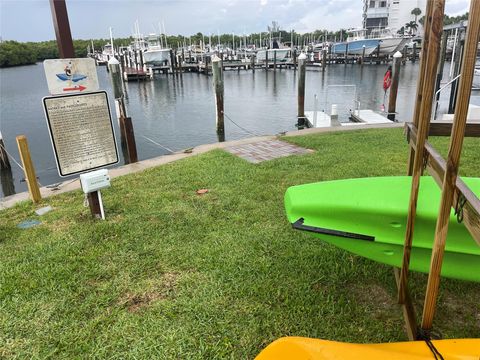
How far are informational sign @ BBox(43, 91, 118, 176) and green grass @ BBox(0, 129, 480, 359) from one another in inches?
25.7

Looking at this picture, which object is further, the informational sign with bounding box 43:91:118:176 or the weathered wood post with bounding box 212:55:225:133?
the weathered wood post with bounding box 212:55:225:133

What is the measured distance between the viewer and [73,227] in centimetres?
392

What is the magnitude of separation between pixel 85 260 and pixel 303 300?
6.30 ft

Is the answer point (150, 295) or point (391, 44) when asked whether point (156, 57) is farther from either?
point (150, 295)

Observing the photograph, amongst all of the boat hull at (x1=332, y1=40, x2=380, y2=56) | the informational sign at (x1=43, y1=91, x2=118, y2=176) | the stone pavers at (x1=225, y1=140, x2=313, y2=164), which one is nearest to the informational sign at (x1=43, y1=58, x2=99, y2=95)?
the informational sign at (x1=43, y1=91, x2=118, y2=176)

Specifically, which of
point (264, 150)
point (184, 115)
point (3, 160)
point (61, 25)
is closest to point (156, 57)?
point (184, 115)

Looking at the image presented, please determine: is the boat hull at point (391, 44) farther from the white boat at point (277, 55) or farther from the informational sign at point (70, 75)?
the informational sign at point (70, 75)

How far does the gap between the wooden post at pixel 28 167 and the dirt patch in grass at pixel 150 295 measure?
2.80m

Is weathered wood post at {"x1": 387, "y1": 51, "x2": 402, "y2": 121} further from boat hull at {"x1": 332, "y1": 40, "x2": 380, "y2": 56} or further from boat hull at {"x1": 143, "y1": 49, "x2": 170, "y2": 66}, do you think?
boat hull at {"x1": 332, "y1": 40, "x2": 380, "y2": 56}

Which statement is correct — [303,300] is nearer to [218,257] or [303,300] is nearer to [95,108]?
[218,257]

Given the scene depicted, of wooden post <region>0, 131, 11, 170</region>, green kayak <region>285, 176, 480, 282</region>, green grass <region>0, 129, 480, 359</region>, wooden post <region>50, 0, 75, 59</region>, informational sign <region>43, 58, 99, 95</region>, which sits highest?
wooden post <region>50, 0, 75, 59</region>

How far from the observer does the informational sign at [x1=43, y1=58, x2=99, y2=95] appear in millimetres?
3500

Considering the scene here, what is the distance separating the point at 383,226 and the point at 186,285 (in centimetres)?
152

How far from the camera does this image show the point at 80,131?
3842 mm
